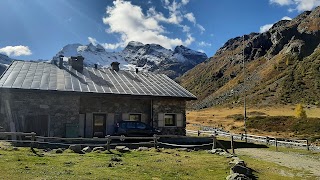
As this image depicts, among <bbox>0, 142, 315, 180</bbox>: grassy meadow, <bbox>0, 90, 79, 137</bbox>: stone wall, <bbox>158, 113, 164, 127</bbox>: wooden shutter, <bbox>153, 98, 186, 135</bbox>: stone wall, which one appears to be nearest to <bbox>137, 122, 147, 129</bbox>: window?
<bbox>153, 98, 186, 135</bbox>: stone wall

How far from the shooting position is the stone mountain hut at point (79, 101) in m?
23.6

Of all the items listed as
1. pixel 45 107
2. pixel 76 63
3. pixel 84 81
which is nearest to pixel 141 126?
pixel 84 81

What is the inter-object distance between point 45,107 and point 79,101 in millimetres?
2471

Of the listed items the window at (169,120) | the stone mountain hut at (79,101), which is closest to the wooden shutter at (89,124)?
the stone mountain hut at (79,101)

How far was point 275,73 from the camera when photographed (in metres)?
123

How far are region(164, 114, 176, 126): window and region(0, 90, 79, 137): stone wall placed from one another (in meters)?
7.58

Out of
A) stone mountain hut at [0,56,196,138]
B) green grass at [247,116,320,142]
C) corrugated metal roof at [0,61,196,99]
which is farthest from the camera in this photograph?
green grass at [247,116,320,142]

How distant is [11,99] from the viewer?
23391mm

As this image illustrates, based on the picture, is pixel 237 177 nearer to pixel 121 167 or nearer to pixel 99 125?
pixel 121 167

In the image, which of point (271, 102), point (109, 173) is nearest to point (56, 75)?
point (109, 173)

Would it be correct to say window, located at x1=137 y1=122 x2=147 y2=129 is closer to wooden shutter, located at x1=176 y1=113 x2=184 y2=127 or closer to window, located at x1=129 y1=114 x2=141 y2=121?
window, located at x1=129 y1=114 x2=141 y2=121

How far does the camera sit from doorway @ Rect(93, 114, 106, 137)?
85.5 ft

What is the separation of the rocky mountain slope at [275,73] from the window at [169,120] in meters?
33.5

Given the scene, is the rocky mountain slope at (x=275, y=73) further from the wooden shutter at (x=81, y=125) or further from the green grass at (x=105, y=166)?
the green grass at (x=105, y=166)
